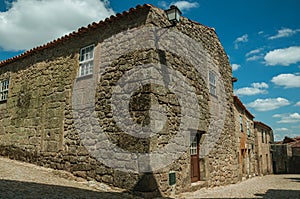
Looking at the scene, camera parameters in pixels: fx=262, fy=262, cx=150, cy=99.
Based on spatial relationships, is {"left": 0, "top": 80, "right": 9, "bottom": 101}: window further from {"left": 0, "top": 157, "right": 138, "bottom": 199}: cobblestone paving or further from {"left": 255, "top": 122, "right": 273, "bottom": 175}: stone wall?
{"left": 255, "top": 122, "right": 273, "bottom": 175}: stone wall

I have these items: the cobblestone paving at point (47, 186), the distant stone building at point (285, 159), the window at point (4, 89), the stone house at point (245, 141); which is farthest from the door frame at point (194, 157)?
the distant stone building at point (285, 159)

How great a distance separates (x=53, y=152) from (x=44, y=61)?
328cm

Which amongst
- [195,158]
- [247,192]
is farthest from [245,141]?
[195,158]

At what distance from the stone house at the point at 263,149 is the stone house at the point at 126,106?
361 inches

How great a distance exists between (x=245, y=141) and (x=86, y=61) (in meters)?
10.5

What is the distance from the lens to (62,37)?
850 cm

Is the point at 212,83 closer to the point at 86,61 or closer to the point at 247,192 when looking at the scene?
the point at 247,192

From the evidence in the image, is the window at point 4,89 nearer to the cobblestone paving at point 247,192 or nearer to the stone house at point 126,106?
the stone house at point 126,106

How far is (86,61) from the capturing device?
26.0 ft

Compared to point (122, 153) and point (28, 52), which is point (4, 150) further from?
point (122, 153)

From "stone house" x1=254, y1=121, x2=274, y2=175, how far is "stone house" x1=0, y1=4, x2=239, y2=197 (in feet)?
30.1

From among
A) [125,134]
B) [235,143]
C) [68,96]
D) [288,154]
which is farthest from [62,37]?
[288,154]

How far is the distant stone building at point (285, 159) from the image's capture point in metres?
21.3

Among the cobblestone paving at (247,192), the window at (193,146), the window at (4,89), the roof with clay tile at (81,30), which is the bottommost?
the cobblestone paving at (247,192)
